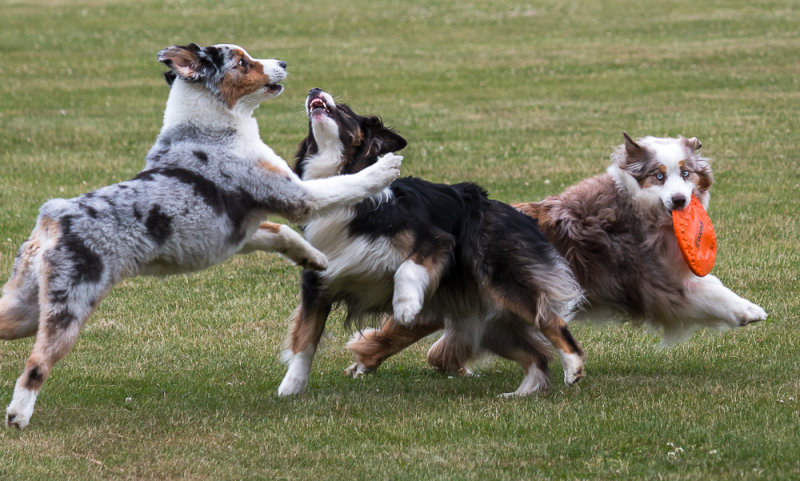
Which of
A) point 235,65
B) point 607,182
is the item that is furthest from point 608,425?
point 235,65

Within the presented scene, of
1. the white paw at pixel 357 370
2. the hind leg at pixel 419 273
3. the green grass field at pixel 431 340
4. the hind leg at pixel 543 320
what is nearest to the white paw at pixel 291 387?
the green grass field at pixel 431 340

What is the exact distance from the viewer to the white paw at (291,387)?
259 inches

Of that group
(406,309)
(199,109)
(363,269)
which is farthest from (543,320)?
(199,109)

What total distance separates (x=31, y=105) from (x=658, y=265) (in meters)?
15.4

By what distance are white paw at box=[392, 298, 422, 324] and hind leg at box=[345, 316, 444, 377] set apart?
0.98m

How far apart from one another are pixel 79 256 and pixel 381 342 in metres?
2.38

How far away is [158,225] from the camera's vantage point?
18.4 feet

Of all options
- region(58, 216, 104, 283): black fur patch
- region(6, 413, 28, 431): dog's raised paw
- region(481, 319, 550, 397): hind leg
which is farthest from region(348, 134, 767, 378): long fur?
region(6, 413, 28, 431): dog's raised paw

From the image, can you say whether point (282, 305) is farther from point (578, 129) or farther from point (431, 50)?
point (431, 50)

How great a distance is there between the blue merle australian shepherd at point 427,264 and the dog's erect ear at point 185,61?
2.55 feet

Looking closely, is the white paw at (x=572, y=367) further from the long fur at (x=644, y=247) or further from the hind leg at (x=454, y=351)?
the hind leg at (x=454, y=351)

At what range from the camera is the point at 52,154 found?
15.2m

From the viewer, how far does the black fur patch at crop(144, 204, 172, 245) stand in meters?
5.58

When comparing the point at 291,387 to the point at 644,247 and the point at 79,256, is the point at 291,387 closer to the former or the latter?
the point at 79,256
